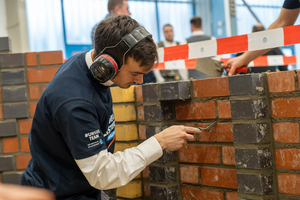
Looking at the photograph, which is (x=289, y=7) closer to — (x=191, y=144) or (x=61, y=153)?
(x=191, y=144)

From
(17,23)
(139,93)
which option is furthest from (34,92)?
(17,23)

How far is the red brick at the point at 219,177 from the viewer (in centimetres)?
169

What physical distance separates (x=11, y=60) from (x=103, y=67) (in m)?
1.42

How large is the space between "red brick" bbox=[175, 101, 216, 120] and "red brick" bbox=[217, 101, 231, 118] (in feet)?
0.13

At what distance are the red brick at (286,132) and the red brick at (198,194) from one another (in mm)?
482

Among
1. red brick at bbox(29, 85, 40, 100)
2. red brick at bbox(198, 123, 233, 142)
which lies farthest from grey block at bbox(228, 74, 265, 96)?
red brick at bbox(29, 85, 40, 100)

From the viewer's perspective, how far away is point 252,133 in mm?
1525

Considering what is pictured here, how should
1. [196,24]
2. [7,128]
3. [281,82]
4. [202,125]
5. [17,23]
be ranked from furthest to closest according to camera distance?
[17,23] → [196,24] → [7,128] → [202,125] → [281,82]

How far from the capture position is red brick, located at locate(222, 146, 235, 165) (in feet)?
5.50

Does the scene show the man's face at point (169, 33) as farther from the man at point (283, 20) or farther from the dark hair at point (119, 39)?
the dark hair at point (119, 39)

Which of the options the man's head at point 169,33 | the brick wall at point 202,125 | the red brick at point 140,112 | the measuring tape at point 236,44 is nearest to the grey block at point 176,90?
the brick wall at point 202,125

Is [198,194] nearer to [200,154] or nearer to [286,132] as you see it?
[200,154]

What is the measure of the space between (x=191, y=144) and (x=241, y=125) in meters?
0.40

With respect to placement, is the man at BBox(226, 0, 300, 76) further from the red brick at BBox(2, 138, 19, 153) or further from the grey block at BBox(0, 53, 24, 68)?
the red brick at BBox(2, 138, 19, 153)
